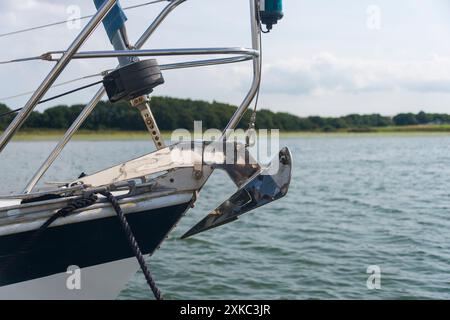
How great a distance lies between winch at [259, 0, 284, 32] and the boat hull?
1204mm

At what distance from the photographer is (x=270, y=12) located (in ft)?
12.1

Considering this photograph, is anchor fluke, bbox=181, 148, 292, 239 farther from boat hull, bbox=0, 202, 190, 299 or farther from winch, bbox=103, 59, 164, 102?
winch, bbox=103, 59, 164, 102

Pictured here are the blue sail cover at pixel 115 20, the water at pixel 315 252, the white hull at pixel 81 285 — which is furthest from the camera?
the water at pixel 315 252

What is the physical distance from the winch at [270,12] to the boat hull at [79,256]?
3.95ft

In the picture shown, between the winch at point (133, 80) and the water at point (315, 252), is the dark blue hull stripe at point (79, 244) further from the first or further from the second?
the water at point (315, 252)

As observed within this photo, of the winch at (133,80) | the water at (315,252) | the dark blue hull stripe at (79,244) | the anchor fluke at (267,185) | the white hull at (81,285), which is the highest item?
the winch at (133,80)

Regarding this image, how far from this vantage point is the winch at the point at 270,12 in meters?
3.67

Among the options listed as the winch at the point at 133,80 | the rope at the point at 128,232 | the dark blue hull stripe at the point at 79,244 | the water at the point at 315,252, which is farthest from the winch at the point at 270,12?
the water at the point at 315,252

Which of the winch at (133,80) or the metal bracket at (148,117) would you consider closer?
the winch at (133,80)

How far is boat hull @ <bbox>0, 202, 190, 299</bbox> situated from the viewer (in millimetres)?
3508

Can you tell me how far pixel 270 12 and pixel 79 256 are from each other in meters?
1.84

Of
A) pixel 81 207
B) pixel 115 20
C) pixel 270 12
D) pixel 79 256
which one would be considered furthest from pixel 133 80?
pixel 79 256

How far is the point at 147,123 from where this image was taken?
3.78 m

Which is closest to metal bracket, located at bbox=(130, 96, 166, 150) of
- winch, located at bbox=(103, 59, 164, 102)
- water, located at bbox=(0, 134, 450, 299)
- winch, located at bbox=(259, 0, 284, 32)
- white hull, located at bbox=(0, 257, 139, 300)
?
winch, located at bbox=(103, 59, 164, 102)
